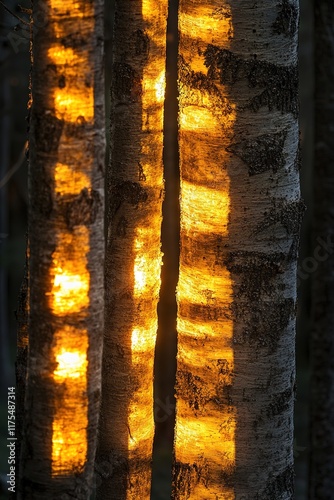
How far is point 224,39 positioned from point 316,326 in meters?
4.25

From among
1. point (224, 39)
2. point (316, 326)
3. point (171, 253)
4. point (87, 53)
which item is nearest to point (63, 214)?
point (87, 53)

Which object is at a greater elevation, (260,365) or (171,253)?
(260,365)

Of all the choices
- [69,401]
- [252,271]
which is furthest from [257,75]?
[69,401]

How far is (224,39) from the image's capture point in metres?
3.33

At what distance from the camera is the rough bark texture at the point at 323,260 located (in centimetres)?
696

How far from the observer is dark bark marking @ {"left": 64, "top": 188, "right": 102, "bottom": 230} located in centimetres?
285

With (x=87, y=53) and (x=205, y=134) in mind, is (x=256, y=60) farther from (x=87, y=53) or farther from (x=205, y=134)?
(x=87, y=53)

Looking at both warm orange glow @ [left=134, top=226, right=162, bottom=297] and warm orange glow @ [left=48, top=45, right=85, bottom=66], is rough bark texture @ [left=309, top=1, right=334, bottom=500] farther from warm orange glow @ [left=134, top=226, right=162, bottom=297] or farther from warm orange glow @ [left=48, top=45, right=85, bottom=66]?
warm orange glow @ [left=48, top=45, right=85, bottom=66]

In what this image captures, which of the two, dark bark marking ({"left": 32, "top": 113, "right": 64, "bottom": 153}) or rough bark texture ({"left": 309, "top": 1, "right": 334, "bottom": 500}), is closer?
dark bark marking ({"left": 32, "top": 113, "right": 64, "bottom": 153})

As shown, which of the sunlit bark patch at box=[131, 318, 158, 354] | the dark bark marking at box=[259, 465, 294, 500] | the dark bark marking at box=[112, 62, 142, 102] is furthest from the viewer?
the sunlit bark patch at box=[131, 318, 158, 354]

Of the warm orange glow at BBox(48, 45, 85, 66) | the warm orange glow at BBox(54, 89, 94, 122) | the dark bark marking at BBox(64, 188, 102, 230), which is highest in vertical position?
the warm orange glow at BBox(48, 45, 85, 66)

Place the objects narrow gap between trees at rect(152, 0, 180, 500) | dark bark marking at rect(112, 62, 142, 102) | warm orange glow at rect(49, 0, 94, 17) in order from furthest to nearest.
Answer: narrow gap between trees at rect(152, 0, 180, 500) < dark bark marking at rect(112, 62, 142, 102) < warm orange glow at rect(49, 0, 94, 17)

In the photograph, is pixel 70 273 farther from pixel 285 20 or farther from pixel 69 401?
pixel 285 20

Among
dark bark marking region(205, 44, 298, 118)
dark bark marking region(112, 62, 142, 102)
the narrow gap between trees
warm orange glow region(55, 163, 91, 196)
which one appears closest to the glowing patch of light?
warm orange glow region(55, 163, 91, 196)
